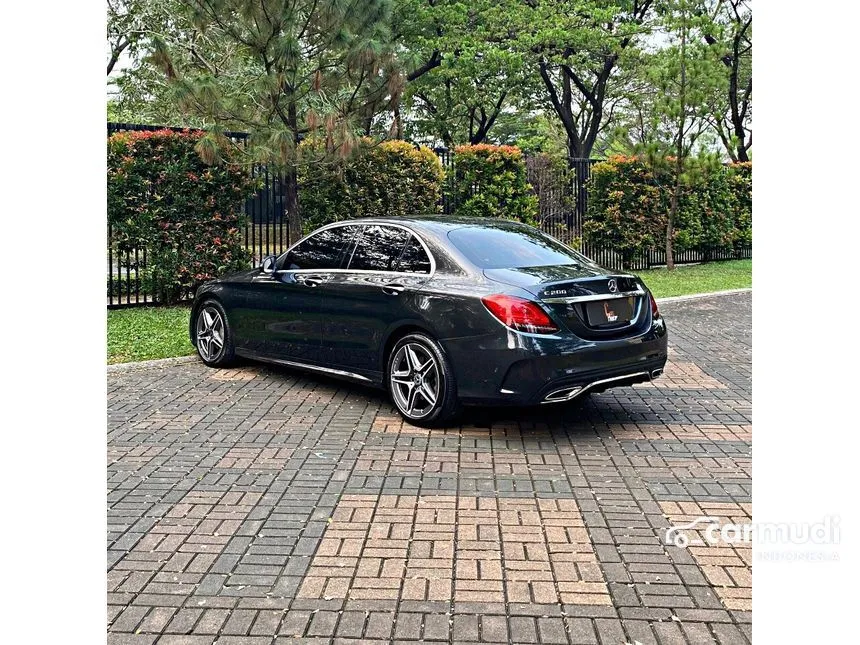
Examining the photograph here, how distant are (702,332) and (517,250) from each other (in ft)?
18.5

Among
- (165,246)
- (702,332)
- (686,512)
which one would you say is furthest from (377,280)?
(165,246)

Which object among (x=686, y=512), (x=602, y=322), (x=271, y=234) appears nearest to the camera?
(x=686, y=512)

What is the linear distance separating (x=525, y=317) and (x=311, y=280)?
8.15 feet

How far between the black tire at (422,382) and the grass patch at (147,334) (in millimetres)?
3707

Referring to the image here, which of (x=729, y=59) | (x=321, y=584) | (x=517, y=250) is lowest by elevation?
(x=321, y=584)

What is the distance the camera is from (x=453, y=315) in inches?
249

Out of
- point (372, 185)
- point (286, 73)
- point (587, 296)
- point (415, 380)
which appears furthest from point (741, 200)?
point (415, 380)

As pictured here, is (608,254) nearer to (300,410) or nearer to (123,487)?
(300,410)

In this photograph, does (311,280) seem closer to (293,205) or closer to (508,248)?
(508,248)

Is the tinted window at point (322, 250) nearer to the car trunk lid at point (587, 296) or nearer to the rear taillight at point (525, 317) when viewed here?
the car trunk lid at point (587, 296)

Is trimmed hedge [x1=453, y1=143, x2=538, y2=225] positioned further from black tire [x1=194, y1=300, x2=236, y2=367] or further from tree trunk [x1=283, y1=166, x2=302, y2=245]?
black tire [x1=194, y1=300, x2=236, y2=367]

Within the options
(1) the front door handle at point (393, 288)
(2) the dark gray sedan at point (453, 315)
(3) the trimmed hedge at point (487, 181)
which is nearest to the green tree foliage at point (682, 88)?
(3) the trimmed hedge at point (487, 181)

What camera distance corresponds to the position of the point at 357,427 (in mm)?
6684

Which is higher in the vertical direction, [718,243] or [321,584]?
[718,243]
